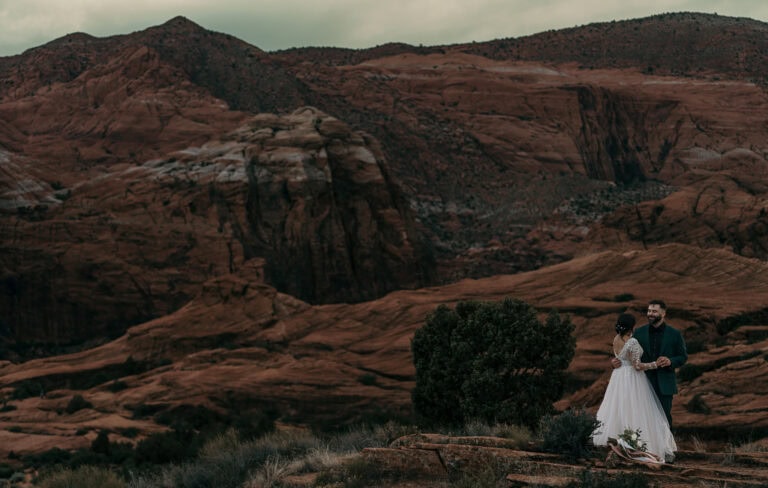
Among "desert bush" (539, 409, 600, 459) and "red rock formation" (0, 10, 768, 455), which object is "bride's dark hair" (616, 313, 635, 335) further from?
"red rock formation" (0, 10, 768, 455)

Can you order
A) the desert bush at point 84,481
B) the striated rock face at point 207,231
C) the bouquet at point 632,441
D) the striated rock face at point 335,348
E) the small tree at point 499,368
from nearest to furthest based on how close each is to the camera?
the bouquet at point 632,441 → the desert bush at point 84,481 → the small tree at point 499,368 → the striated rock face at point 335,348 → the striated rock face at point 207,231

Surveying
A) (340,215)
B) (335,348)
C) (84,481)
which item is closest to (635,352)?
(84,481)

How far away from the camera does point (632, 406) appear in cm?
970

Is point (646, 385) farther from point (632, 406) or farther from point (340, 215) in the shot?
point (340, 215)

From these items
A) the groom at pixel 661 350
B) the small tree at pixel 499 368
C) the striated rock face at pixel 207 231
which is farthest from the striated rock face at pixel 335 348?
the striated rock face at pixel 207 231

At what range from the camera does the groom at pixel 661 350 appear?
9773 mm

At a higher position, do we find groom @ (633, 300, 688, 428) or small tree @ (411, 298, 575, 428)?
groom @ (633, 300, 688, 428)

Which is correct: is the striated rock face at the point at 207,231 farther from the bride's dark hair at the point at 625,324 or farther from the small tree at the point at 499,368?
the bride's dark hair at the point at 625,324

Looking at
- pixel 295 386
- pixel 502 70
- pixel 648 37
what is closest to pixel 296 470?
pixel 295 386

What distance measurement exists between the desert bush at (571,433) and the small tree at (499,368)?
10.7m

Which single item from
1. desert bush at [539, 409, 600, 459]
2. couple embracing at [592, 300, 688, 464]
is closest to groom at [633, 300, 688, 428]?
couple embracing at [592, 300, 688, 464]

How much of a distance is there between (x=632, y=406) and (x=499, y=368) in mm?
12640

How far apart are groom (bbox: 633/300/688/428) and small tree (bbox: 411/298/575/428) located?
1102cm

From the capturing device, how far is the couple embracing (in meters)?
9.63
